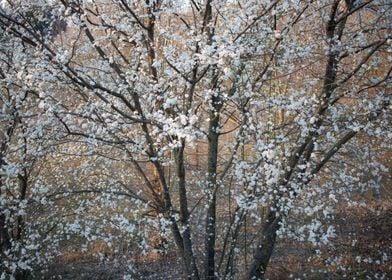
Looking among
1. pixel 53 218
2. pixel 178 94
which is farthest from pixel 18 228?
pixel 178 94

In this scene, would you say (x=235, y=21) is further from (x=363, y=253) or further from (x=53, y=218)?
(x=363, y=253)

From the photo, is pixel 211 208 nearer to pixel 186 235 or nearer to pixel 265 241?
pixel 186 235

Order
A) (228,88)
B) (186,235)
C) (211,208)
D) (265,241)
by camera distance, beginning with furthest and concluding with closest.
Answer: (211,208) < (186,235) < (265,241) < (228,88)

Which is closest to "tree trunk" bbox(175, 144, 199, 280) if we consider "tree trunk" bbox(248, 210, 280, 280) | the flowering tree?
the flowering tree

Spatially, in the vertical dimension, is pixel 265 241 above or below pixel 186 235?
below

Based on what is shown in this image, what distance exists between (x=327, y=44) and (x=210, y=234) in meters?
3.31

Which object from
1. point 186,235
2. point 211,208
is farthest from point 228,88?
point 186,235

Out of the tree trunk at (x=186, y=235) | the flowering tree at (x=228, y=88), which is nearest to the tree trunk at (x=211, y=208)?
the flowering tree at (x=228, y=88)

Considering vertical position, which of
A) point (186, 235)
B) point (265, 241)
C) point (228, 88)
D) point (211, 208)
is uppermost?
point (228, 88)

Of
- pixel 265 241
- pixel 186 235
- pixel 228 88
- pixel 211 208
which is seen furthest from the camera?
pixel 211 208

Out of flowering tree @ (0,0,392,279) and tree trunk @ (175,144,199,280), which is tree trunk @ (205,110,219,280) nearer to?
flowering tree @ (0,0,392,279)

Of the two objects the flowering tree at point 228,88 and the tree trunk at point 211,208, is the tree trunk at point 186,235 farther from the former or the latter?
the tree trunk at point 211,208

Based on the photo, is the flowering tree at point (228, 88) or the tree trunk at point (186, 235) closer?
the flowering tree at point (228, 88)

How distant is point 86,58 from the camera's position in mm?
9172
